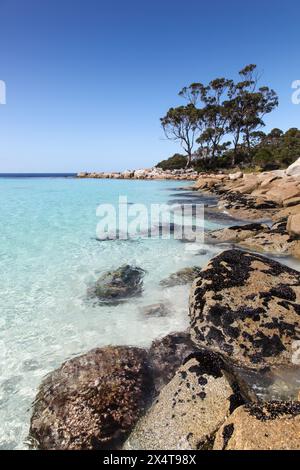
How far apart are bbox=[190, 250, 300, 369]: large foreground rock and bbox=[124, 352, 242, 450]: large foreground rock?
115 cm

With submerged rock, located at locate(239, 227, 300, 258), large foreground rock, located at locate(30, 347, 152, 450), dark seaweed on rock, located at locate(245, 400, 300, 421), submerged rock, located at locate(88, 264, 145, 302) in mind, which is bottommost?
large foreground rock, located at locate(30, 347, 152, 450)

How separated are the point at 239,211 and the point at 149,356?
1645 centimetres

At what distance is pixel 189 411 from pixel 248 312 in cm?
236

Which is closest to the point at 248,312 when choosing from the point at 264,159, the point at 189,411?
the point at 189,411

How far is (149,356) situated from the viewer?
4973 millimetres

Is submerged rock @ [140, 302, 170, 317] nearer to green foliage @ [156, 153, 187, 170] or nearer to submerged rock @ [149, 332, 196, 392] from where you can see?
submerged rock @ [149, 332, 196, 392]

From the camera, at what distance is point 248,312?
5.34 meters

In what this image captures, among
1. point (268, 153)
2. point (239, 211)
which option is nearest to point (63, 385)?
point (239, 211)

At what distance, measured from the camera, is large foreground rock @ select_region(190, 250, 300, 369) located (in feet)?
16.0

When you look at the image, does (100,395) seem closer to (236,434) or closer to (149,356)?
(149,356)

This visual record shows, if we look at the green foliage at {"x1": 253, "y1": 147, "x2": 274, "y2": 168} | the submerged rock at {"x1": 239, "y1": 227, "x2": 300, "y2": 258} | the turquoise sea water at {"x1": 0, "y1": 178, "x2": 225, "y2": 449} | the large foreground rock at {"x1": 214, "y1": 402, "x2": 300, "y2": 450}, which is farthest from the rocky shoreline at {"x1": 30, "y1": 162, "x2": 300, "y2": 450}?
the green foliage at {"x1": 253, "y1": 147, "x2": 274, "y2": 168}

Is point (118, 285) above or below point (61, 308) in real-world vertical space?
above

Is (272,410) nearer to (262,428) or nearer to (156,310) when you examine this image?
(262,428)

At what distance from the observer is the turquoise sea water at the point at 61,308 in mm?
4809
